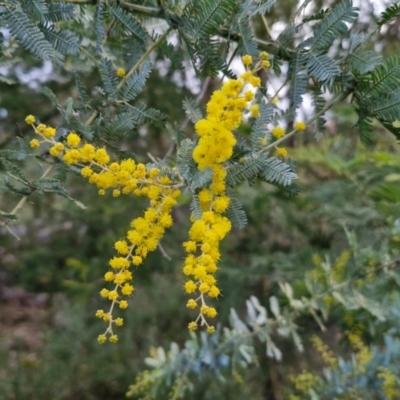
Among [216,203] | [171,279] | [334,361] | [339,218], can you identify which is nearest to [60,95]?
[171,279]

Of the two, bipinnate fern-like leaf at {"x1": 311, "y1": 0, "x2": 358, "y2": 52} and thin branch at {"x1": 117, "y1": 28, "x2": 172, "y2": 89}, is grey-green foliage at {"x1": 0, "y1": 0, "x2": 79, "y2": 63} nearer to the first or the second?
thin branch at {"x1": 117, "y1": 28, "x2": 172, "y2": 89}

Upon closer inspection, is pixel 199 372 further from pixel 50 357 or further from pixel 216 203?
pixel 50 357

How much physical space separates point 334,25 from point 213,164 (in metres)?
0.26

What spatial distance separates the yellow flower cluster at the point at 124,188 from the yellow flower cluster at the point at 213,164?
0.18ft

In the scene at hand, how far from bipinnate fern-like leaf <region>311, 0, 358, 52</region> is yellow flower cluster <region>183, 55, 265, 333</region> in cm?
12

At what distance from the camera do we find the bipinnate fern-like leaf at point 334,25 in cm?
64

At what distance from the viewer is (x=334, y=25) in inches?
25.5

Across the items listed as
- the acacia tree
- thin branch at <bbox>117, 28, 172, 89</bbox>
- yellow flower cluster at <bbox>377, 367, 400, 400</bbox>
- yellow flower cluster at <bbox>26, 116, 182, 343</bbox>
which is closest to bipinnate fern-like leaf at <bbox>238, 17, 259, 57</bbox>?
the acacia tree

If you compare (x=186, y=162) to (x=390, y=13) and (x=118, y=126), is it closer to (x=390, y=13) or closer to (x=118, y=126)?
(x=118, y=126)

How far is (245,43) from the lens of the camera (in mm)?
679

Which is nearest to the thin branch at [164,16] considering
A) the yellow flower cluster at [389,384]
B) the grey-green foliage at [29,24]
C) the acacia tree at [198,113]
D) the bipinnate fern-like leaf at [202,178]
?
the acacia tree at [198,113]

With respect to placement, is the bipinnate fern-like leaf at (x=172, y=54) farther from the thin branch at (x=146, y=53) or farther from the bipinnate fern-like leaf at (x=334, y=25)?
the bipinnate fern-like leaf at (x=334, y=25)

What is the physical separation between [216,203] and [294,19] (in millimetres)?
321

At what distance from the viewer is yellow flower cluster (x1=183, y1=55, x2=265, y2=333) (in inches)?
22.6
